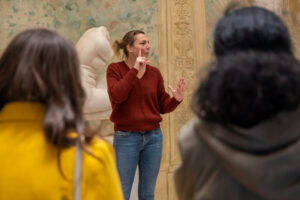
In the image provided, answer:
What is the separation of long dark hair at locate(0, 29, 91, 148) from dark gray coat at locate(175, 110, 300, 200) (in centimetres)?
37

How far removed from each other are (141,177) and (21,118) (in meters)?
2.02

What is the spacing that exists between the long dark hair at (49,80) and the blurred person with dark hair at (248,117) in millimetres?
345

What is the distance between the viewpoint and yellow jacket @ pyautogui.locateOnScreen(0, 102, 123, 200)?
4.03 feet

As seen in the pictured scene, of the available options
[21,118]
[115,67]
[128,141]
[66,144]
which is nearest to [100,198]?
[66,144]

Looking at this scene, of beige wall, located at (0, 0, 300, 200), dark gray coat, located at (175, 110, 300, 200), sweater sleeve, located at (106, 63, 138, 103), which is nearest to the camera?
dark gray coat, located at (175, 110, 300, 200)

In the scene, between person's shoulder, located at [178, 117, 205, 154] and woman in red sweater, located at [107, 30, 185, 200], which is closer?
person's shoulder, located at [178, 117, 205, 154]

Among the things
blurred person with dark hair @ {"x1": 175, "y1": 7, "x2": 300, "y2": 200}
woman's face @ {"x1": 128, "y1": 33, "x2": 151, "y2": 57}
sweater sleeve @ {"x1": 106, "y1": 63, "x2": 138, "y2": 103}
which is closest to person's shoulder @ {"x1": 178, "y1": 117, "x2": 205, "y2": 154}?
Answer: blurred person with dark hair @ {"x1": 175, "y1": 7, "x2": 300, "y2": 200}

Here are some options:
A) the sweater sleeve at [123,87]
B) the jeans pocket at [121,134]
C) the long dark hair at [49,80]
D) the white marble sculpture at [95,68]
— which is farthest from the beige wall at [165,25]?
the long dark hair at [49,80]

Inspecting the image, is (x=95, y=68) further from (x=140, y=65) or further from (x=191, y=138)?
(x=191, y=138)

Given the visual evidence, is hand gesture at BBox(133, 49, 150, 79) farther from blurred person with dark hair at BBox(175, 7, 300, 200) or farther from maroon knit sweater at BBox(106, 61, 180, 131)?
blurred person with dark hair at BBox(175, 7, 300, 200)

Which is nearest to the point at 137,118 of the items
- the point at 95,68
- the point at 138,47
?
the point at 138,47

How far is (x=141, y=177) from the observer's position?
322 cm

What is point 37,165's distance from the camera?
1.24 meters

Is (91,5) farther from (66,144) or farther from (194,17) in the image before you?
(66,144)
